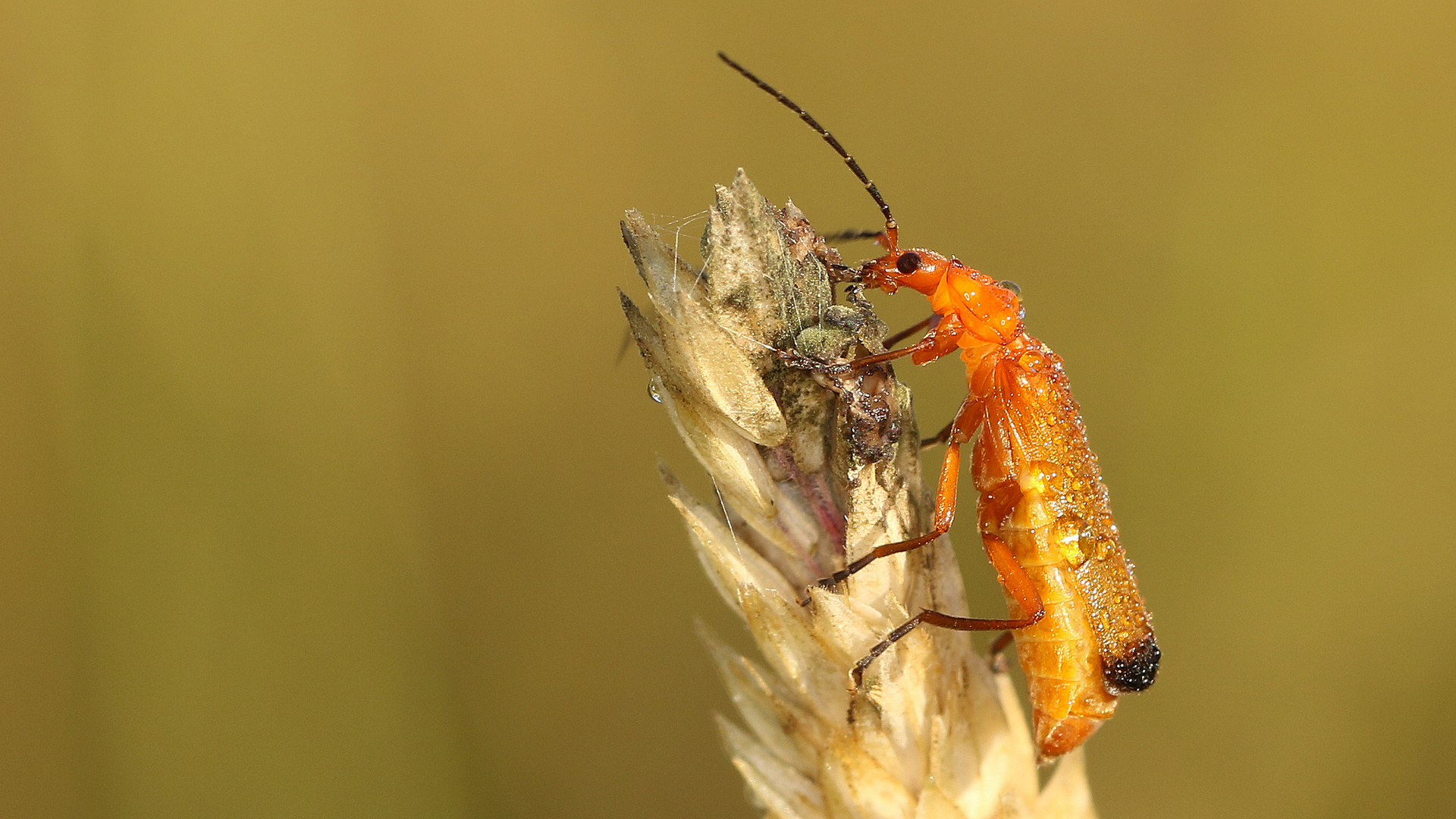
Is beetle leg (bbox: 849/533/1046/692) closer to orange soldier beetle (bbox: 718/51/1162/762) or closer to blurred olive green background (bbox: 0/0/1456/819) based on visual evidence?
orange soldier beetle (bbox: 718/51/1162/762)

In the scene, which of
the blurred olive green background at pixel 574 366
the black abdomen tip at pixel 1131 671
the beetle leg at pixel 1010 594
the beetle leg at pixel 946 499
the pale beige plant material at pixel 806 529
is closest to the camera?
the pale beige plant material at pixel 806 529

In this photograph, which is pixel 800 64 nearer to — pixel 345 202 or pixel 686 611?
pixel 345 202

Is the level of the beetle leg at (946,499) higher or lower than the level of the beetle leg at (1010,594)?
higher

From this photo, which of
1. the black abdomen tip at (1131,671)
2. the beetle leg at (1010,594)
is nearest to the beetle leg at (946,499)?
the beetle leg at (1010,594)

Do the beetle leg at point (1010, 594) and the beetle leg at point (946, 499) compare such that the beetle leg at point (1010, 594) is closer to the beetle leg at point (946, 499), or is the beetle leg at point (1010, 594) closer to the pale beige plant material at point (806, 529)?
the pale beige plant material at point (806, 529)

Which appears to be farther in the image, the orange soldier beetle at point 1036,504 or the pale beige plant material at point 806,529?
the orange soldier beetle at point 1036,504

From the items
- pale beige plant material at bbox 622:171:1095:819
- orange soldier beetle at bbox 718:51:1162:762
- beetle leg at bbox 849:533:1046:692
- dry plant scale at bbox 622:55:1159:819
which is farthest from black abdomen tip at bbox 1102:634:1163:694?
pale beige plant material at bbox 622:171:1095:819

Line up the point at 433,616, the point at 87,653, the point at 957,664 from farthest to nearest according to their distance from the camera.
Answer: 1. the point at 433,616
2. the point at 87,653
3. the point at 957,664

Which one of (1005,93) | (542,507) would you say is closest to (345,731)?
(542,507)
